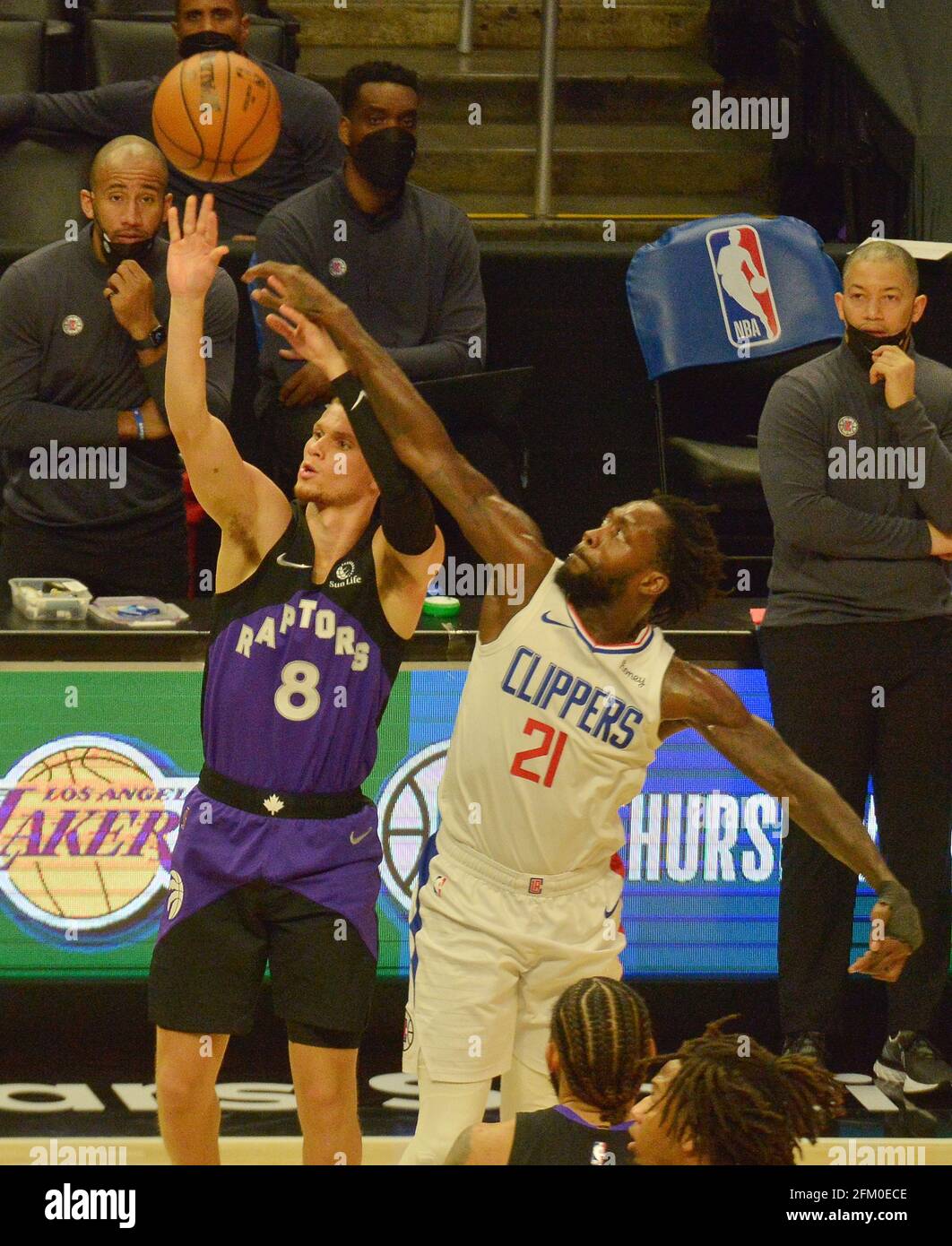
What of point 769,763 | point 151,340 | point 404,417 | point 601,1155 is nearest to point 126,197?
point 151,340

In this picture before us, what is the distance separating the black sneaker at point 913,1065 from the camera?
17.7 feet

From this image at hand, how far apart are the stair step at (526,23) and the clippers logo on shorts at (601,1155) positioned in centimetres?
730

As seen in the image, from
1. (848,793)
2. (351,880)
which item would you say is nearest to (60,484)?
(351,880)

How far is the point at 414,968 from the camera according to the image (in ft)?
14.5

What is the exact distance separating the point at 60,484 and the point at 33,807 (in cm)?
108

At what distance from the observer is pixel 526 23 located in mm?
9578

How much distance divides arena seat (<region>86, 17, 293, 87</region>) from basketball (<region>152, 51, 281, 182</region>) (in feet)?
6.07

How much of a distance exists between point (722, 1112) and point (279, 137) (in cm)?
467

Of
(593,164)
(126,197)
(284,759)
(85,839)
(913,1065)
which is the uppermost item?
(593,164)

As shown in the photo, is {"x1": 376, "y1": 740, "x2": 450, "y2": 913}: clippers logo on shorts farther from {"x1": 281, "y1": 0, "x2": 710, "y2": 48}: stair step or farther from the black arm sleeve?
{"x1": 281, "y1": 0, "x2": 710, "y2": 48}: stair step

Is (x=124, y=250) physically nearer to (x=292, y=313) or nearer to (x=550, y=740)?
(x=292, y=313)

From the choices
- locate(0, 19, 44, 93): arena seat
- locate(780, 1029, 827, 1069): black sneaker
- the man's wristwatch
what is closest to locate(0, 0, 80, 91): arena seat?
locate(0, 19, 44, 93): arena seat

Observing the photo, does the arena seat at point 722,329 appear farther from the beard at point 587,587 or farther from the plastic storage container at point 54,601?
the beard at point 587,587
